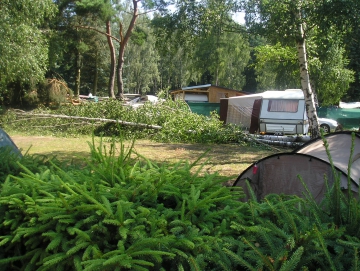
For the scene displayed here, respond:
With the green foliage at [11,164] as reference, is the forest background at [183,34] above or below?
above

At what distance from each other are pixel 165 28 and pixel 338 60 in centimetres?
1710

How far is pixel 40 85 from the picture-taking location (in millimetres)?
24484

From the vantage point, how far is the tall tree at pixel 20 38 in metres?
15.5

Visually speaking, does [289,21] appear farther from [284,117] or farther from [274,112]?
[274,112]

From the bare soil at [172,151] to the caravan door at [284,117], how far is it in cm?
554

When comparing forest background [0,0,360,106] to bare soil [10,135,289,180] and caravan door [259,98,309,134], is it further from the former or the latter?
bare soil [10,135,289,180]

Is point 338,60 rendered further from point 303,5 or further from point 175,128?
point 303,5

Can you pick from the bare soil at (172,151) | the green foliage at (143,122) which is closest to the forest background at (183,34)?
the green foliage at (143,122)

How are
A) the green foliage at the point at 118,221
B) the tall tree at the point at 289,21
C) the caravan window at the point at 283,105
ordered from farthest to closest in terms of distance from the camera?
the caravan window at the point at 283,105, the tall tree at the point at 289,21, the green foliage at the point at 118,221

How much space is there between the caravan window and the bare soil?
599 centimetres

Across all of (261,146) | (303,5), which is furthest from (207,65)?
(303,5)

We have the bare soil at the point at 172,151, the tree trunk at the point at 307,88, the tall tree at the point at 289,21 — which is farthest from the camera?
the tree trunk at the point at 307,88

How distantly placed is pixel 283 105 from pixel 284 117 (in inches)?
26.6

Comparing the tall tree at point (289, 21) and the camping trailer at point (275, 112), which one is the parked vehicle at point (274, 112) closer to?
the camping trailer at point (275, 112)
